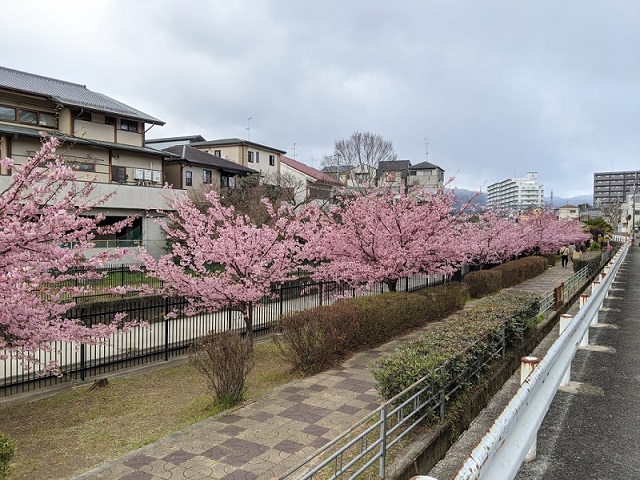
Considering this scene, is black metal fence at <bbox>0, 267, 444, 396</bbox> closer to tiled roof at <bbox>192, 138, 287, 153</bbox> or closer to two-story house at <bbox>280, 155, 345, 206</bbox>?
two-story house at <bbox>280, 155, 345, 206</bbox>

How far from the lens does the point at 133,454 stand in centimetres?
522

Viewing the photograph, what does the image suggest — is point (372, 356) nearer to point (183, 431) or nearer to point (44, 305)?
point (183, 431)

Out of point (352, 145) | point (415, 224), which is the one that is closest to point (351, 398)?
point (415, 224)

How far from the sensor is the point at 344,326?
9352mm

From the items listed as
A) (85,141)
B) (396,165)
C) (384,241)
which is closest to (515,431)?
(384,241)

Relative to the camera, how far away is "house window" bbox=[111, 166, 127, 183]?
2734 cm

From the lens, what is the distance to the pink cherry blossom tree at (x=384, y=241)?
1293 cm

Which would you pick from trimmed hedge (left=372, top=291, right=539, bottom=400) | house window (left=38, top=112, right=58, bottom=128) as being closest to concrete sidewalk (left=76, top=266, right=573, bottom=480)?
trimmed hedge (left=372, top=291, right=539, bottom=400)

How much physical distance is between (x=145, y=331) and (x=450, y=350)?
10230mm

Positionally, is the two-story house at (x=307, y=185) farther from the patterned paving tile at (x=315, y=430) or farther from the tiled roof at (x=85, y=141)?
the patterned paving tile at (x=315, y=430)

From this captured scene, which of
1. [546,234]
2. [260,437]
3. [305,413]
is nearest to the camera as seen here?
[260,437]

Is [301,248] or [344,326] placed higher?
[301,248]

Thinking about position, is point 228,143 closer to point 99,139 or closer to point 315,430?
point 99,139

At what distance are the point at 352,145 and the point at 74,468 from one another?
40.8 metres
